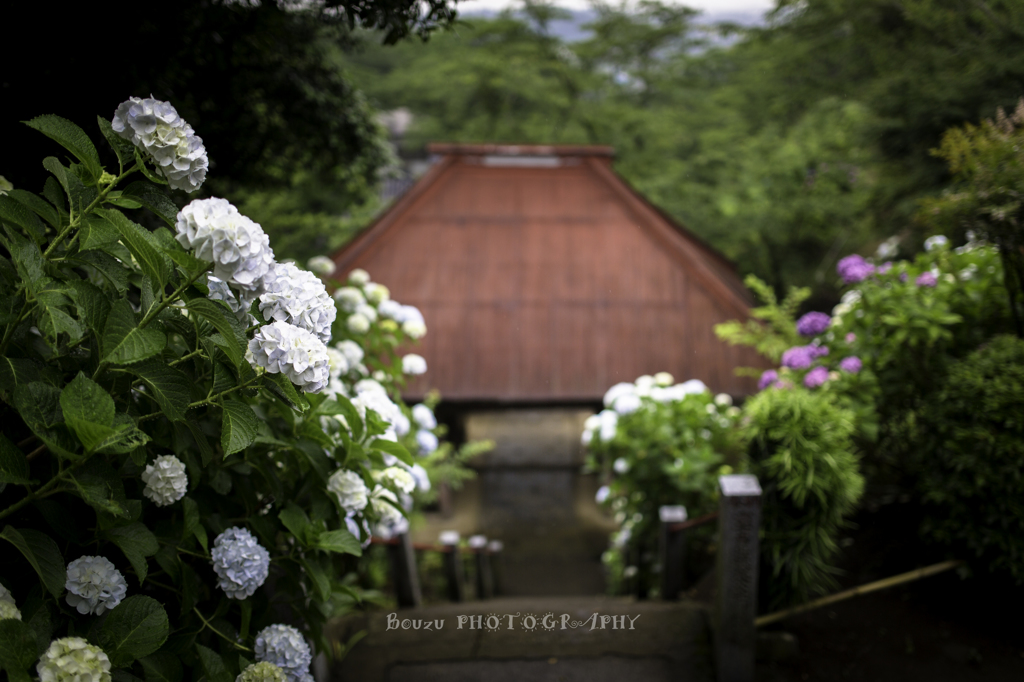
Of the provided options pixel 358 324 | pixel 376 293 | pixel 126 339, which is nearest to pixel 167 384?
pixel 126 339

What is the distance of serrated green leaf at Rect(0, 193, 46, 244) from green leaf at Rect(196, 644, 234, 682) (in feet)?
2.90

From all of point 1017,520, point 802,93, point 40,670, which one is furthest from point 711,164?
point 40,670

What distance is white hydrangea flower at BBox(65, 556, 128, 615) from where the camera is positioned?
3.87 feet

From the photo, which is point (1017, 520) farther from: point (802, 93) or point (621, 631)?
point (802, 93)

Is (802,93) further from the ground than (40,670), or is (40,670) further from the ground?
(802,93)

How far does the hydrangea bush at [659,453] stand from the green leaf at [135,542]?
2913mm

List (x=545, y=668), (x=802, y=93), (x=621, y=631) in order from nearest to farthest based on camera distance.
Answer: (x=545, y=668) → (x=621, y=631) → (x=802, y=93)

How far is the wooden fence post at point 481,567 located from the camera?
4.42m

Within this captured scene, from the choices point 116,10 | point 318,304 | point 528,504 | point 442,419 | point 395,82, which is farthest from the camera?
point 395,82

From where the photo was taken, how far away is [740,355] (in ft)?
25.1

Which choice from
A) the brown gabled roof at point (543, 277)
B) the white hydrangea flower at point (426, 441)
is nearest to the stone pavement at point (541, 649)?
the white hydrangea flower at point (426, 441)

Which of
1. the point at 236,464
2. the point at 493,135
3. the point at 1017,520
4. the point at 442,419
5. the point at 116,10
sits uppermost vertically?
the point at 493,135

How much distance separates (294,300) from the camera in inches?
46.9

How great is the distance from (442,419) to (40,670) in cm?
696
